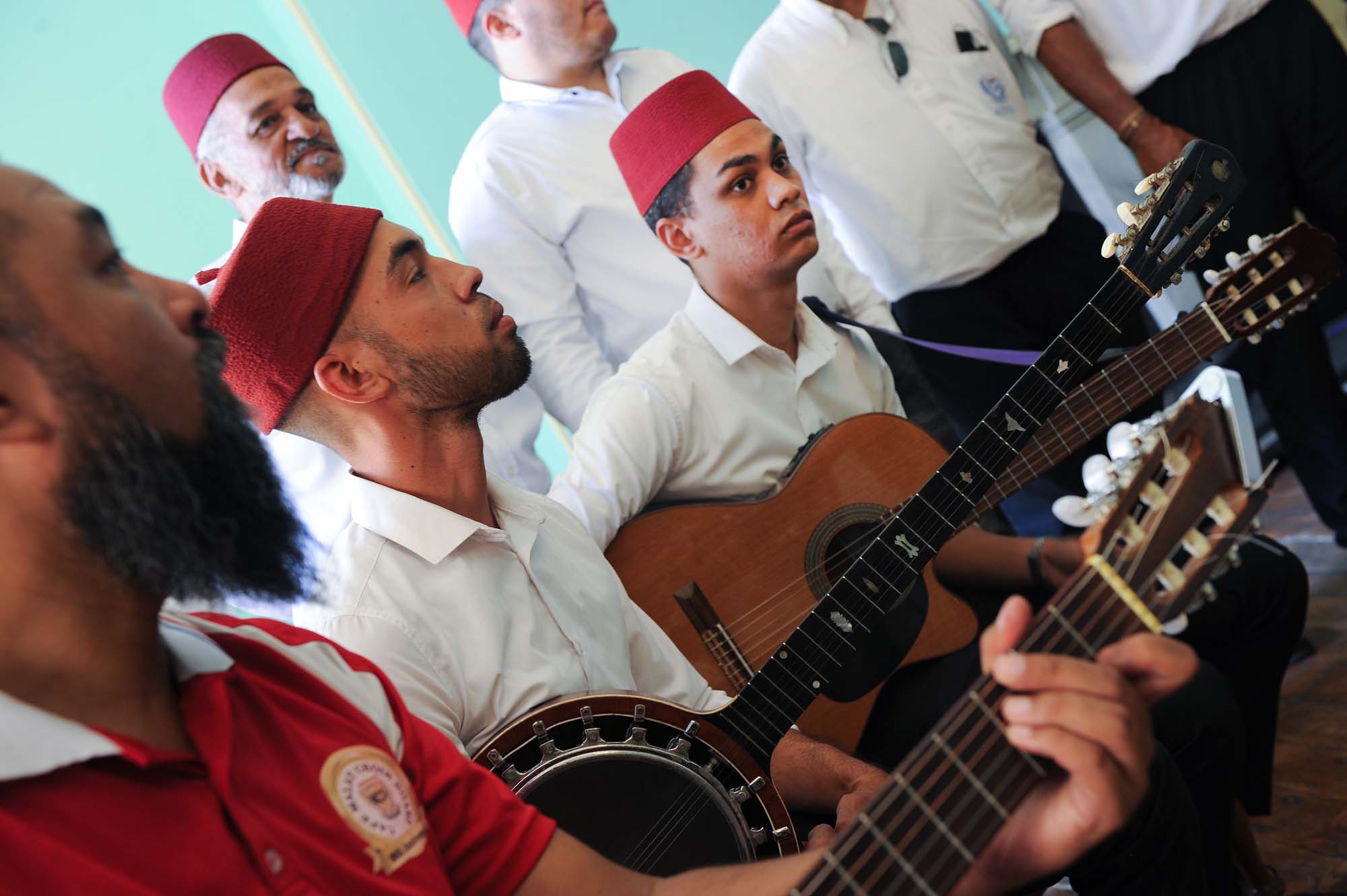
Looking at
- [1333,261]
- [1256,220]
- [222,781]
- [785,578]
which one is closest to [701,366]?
[785,578]

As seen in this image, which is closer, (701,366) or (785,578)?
(785,578)

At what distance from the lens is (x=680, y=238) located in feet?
8.29

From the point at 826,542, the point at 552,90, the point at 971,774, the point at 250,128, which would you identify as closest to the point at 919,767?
the point at 971,774

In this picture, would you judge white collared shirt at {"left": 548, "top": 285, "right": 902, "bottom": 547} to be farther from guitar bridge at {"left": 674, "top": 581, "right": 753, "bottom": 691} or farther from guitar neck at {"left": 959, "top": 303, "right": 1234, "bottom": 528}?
guitar neck at {"left": 959, "top": 303, "right": 1234, "bottom": 528}

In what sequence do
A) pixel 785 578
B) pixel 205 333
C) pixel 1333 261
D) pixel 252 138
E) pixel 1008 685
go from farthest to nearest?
pixel 252 138, pixel 785 578, pixel 1333 261, pixel 205 333, pixel 1008 685

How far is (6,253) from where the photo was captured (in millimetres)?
1053

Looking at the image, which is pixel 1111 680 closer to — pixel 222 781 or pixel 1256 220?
pixel 222 781

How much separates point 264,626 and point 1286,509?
125 inches

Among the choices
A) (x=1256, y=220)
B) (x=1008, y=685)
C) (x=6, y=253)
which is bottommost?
(x=1256, y=220)

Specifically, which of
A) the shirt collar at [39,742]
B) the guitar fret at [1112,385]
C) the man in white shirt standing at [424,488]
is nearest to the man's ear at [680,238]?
the man in white shirt standing at [424,488]

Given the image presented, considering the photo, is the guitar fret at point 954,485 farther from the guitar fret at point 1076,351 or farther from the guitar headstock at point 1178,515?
the guitar headstock at point 1178,515

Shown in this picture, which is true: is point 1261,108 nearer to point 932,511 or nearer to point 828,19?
point 828,19

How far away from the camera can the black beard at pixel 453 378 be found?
174 cm

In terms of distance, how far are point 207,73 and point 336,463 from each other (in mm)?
1077
